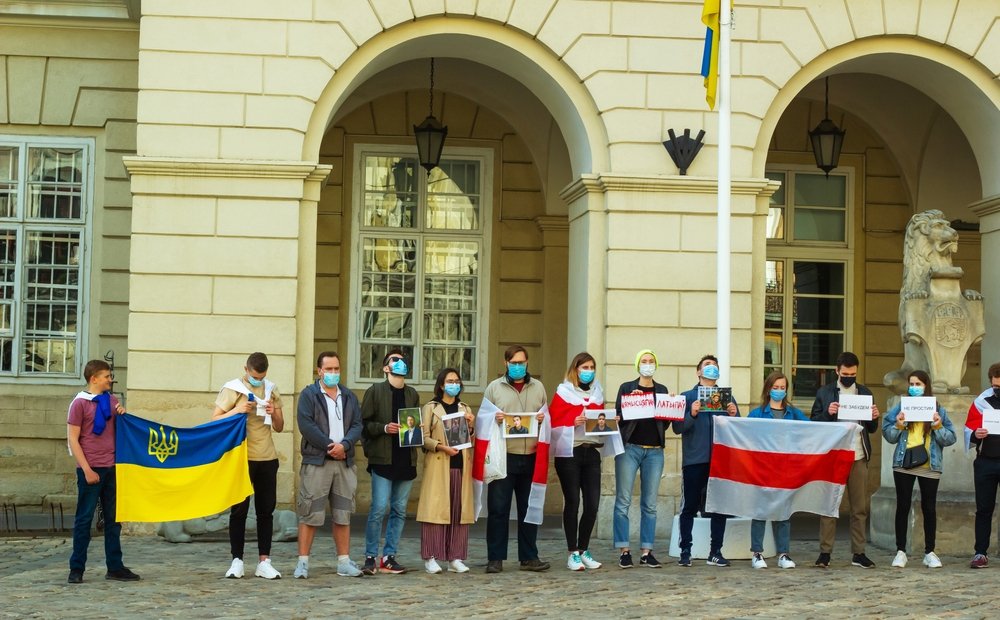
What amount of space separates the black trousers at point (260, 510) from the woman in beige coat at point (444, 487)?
1.11 m

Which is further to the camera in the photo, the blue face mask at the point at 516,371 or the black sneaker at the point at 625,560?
the black sneaker at the point at 625,560

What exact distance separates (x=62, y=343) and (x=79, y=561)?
19.9 feet

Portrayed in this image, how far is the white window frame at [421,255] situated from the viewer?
17.0m

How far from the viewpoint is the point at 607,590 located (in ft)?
32.9

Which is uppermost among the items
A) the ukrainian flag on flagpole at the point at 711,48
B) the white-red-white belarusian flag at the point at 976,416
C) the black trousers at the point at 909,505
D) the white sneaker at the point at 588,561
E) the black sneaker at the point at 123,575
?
the ukrainian flag on flagpole at the point at 711,48

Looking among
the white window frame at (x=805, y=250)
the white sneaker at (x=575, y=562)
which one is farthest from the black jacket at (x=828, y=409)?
the white window frame at (x=805, y=250)

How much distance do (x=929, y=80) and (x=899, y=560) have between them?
555cm

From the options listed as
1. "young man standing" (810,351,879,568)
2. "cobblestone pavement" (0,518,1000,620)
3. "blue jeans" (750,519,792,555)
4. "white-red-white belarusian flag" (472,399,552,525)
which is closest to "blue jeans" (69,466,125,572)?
"cobblestone pavement" (0,518,1000,620)

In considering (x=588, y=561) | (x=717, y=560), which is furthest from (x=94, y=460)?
(x=717, y=560)

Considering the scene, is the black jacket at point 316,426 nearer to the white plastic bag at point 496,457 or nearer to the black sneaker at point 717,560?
the white plastic bag at point 496,457

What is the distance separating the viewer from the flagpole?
41.0 ft

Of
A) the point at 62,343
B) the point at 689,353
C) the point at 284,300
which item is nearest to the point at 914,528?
the point at 689,353

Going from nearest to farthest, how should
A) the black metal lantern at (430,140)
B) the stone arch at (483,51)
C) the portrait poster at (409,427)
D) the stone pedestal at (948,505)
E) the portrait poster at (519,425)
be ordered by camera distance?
the portrait poster at (409,427)
the portrait poster at (519,425)
the stone pedestal at (948,505)
the stone arch at (483,51)
the black metal lantern at (430,140)

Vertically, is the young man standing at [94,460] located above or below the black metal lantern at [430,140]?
below
